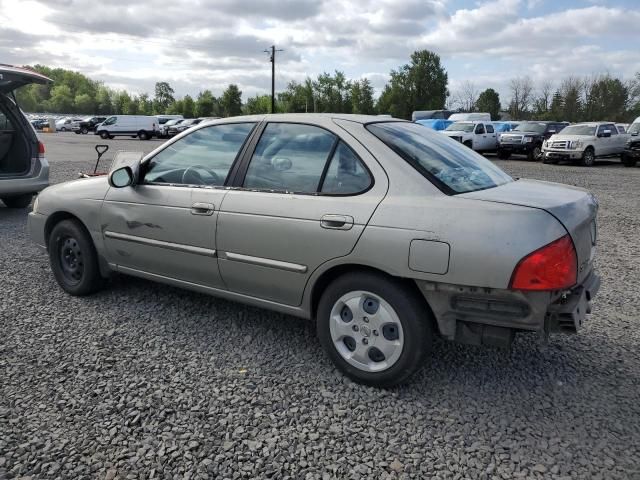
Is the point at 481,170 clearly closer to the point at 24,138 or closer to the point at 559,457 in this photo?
the point at 559,457

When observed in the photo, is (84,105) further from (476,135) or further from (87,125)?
(476,135)

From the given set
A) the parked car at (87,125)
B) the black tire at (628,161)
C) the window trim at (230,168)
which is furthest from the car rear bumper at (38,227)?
the parked car at (87,125)

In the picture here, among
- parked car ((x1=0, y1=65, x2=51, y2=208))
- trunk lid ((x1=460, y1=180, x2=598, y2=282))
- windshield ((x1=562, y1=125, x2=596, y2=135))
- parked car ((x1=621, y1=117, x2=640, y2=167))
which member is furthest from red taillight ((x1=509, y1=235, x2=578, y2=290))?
windshield ((x1=562, y1=125, x2=596, y2=135))

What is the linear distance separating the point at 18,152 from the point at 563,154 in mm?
18988

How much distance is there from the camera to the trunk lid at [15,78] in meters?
6.95

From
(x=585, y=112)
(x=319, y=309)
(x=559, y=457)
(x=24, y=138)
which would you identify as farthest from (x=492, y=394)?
(x=585, y=112)

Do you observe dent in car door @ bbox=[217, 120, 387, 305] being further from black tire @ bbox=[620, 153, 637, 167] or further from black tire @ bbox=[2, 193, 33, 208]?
black tire @ bbox=[620, 153, 637, 167]

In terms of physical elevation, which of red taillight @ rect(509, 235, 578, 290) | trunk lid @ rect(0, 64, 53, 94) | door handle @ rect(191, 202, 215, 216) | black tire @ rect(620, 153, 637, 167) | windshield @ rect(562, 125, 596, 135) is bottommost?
black tire @ rect(620, 153, 637, 167)

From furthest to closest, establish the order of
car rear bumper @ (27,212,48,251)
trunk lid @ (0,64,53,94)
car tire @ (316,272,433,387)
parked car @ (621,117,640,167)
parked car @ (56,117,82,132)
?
parked car @ (56,117,82,132) < parked car @ (621,117,640,167) < trunk lid @ (0,64,53,94) < car rear bumper @ (27,212,48,251) < car tire @ (316,272,433,387)

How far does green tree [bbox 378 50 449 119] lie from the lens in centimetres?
7650

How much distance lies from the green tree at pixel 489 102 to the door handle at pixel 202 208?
76.2m

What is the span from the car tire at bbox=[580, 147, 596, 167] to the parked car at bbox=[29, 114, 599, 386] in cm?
1892

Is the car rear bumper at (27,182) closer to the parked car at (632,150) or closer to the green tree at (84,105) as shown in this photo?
the parked car at (632,150)

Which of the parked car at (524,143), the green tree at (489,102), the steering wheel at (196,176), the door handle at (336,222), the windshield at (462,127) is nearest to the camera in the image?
the door handle at (336,222)
